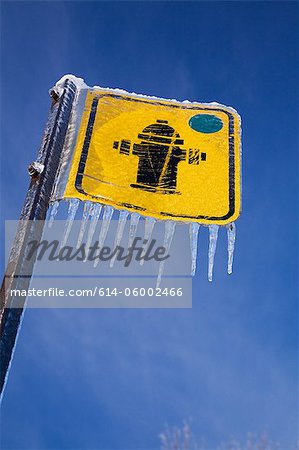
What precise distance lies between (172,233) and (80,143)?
0.86 metres

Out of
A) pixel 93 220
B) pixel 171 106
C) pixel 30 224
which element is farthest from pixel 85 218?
pixel 171 106

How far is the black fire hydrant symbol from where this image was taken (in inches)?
126

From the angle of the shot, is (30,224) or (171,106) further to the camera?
(171,106)

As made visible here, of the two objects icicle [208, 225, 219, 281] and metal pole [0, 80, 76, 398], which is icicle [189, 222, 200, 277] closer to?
icicle [208, 225, 219, 281]

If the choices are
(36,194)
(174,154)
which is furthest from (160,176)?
(36,194)

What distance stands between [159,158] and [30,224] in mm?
1267

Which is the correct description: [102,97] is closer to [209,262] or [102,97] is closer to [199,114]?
[199,114]

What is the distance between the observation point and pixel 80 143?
320 cm

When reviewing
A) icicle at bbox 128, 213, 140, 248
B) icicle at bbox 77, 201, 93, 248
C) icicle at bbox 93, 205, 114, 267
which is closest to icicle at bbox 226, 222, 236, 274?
icicle at bbox 128, 213, 140, 248

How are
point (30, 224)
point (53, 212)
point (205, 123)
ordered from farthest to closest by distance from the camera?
point (205, 123) → point (53, 212) → point (30, 224)

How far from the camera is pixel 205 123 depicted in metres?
3.66

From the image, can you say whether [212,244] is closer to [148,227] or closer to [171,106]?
[148,227]

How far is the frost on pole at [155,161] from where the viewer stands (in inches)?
120

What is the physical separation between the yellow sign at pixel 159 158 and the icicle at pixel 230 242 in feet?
0.22
